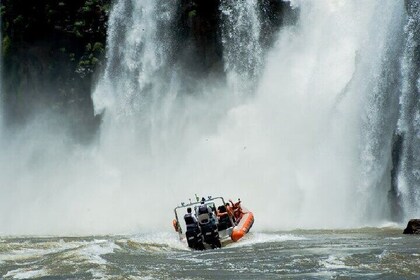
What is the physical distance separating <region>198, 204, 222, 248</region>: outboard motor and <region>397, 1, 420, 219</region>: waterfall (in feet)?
31.9

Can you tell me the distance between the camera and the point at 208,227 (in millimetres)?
20844

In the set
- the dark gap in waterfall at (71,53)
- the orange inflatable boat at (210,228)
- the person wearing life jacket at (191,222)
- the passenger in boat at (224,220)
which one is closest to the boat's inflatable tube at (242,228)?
the orange inflatable boat at (210,228)

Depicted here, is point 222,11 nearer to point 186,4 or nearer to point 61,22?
point 186,4

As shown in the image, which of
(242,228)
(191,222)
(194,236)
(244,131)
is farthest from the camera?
(244,131)

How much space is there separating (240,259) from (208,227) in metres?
3.43

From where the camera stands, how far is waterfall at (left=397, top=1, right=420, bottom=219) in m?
27.2

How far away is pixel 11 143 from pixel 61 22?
11110 mm

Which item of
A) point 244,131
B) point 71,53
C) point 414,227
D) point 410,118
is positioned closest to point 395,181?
point 410,118

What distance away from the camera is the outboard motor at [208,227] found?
2086 cm

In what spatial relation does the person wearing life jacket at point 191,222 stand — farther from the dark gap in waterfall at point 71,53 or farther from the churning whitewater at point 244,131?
the dark gap in waterfall at point 71,53

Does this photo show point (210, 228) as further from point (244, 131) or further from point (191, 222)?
point (244, 131)

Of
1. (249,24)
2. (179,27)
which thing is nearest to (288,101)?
(249,24)

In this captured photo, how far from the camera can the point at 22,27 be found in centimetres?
5206

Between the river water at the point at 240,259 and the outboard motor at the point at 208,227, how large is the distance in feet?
1.67
